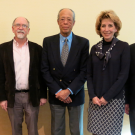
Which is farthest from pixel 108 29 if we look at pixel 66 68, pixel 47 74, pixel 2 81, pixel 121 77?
pixel 2 81

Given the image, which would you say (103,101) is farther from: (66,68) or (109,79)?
(66,68)

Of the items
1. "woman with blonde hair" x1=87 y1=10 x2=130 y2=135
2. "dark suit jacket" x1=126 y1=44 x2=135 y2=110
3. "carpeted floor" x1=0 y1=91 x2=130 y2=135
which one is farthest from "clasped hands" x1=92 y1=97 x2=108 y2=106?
"carpeted floor" x1=0 y1=91 x2=130 y2=135

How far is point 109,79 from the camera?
132 cm

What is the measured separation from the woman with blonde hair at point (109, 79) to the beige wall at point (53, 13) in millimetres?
776

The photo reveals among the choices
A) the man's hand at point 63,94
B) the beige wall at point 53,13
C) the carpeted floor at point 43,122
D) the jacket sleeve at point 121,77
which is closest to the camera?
the jacket sleeve at point 121,77

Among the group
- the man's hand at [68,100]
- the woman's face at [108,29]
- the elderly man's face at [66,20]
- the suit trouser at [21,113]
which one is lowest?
the suit trouser at [21,113]

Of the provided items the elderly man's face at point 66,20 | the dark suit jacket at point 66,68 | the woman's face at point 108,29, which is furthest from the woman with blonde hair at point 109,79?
the elderly man's face at point 66,20

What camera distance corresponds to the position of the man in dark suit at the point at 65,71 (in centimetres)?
158

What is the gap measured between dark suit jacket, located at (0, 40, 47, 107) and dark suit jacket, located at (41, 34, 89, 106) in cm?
11

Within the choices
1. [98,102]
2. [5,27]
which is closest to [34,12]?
[5,27]

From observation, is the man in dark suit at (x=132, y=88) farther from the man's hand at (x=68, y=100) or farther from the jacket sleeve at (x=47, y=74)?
the jacket sleeve at (x=47, y=74)

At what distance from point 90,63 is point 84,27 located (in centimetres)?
90

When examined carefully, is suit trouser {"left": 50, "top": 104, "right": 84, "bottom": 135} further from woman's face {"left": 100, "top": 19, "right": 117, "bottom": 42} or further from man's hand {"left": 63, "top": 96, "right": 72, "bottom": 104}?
woman's face {"left": 100, "top": 19, "right": 117, "bottom": 42}

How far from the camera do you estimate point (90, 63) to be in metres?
1.45
